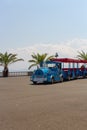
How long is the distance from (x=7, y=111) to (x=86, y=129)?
14.2 ft

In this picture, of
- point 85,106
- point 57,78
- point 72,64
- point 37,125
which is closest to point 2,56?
point 72,64

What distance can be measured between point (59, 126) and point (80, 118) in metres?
1.45

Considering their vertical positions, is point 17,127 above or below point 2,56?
below

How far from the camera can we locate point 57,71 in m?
33.9

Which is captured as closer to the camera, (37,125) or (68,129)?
(68,129)

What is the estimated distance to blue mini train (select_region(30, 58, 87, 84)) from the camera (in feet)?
104

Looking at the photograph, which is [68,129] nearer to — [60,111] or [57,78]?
[60,111]

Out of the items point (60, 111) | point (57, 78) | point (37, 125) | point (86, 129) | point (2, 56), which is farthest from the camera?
point (2, 56)

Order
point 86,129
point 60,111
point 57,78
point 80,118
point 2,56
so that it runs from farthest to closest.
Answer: point 2,56, point 57,78, point 60,111, point 80,118, point 86,129

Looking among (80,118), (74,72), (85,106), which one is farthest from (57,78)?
(80,118)

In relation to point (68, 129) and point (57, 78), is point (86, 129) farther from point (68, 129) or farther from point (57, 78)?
point (57, 78)

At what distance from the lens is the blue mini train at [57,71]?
104 feet

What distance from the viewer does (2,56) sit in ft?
177

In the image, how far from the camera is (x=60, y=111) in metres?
12.3
